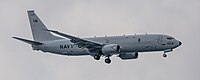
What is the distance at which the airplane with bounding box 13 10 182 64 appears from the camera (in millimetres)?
106250

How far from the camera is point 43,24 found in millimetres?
123312

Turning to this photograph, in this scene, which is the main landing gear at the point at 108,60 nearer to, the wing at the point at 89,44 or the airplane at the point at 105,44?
the airplane at the point at 105,44

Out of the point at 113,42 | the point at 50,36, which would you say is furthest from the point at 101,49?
the point at 50,36

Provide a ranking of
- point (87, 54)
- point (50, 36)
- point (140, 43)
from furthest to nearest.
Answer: point (50, 36)
point (87, 54)
point (140, 43)

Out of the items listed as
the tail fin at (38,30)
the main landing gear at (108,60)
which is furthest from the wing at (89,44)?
the tail fin at (38,30)

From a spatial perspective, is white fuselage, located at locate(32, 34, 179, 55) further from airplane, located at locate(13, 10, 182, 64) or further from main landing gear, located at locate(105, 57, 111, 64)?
main landing gear, located at locate(105, 57, 111, 64)

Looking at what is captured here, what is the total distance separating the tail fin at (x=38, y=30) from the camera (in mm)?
120812

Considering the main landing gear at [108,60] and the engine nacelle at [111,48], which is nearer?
the engine nacelle at [111,48]

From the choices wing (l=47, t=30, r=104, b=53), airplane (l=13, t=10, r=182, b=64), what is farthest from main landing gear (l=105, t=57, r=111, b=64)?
wing (l=47, t=30, r=104, b=53)

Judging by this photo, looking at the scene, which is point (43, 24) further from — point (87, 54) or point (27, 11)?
point (87, 54)

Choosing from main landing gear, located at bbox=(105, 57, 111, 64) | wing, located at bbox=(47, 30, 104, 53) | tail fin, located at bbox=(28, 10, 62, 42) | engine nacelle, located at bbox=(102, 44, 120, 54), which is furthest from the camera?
tail fin, located at bbox=(28, 10, 62, 42)

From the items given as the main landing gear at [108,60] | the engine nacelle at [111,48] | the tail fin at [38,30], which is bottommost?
the main landing gear at [108,60]

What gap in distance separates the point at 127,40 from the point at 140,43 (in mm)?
2287

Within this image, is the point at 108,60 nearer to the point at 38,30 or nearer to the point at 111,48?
the point at 111,48
